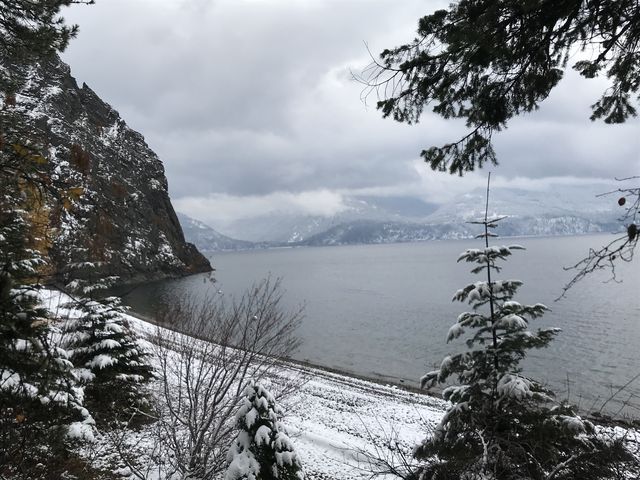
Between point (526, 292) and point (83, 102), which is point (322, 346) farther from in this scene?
point (83, 102)

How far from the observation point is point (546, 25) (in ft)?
14.0

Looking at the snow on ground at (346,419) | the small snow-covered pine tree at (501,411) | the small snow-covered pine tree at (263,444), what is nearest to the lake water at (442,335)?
the snow on ground at (346,419)

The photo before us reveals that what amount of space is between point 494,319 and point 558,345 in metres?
31.8

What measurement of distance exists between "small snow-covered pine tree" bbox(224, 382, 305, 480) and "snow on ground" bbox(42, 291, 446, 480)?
2876 mm

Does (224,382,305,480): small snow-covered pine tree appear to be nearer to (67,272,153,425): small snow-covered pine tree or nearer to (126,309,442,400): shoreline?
(67,272,153,425): small snow-covered pine tree

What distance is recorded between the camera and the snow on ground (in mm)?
13271

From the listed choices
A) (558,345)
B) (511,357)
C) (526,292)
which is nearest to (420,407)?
(511,357)

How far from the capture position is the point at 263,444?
7664mm

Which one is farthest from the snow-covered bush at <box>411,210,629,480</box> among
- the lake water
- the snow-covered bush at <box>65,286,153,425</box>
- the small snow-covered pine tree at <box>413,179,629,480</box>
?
the snow-covered bush at <box>65,286,153,425</box>

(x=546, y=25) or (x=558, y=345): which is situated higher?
(x=546, y=25)

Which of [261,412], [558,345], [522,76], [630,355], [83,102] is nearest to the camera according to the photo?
[522,76]

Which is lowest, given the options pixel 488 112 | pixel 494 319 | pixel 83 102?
pixel 494 319

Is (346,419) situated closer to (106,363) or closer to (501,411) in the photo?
(106,363)

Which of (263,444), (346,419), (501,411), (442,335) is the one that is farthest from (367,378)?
(501,411)
